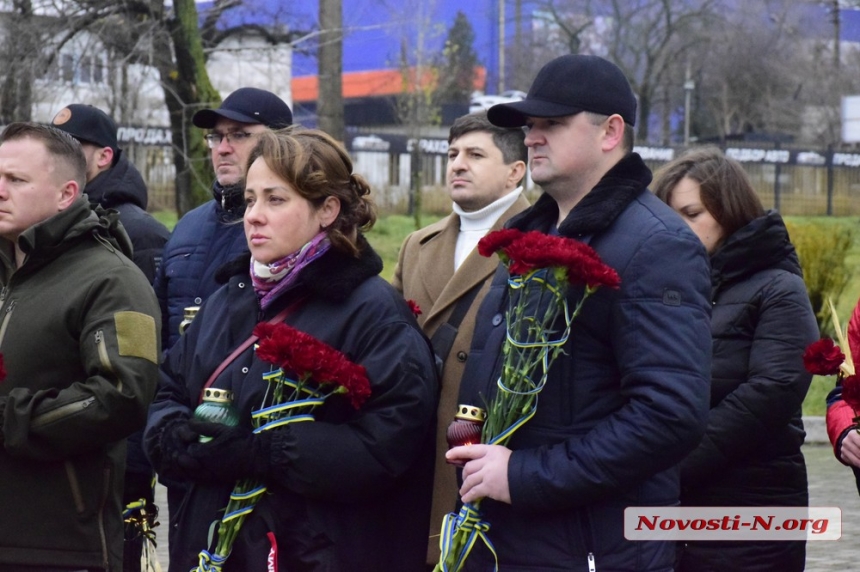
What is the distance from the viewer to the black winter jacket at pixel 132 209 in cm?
528

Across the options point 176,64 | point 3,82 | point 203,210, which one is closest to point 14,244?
point 203,210

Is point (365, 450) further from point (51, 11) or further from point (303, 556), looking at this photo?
point (51, 11)

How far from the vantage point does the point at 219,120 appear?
5.02 meters

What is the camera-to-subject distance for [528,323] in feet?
10.2

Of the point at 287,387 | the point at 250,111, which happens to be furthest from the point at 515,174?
the point at 287,387

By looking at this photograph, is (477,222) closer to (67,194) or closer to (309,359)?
(67,194)

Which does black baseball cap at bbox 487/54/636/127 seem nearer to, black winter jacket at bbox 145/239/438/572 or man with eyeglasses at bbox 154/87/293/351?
black winter jacket at bbox 145/239/438/572

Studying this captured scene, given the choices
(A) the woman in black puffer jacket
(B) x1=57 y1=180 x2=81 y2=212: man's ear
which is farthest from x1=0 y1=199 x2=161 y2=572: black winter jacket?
(A) the woman in black puffer jacket

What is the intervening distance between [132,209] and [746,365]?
271 cm

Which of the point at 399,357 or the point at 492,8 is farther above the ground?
the point at 492,8

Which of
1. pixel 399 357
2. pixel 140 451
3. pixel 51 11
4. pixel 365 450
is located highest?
pixel 51 11

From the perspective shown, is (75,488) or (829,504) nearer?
(75,488)

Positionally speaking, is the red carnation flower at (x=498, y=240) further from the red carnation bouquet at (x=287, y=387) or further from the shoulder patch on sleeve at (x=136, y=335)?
the shoulder patch on sleeve at (x=136, y=335)

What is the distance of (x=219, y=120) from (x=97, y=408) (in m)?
1.71
